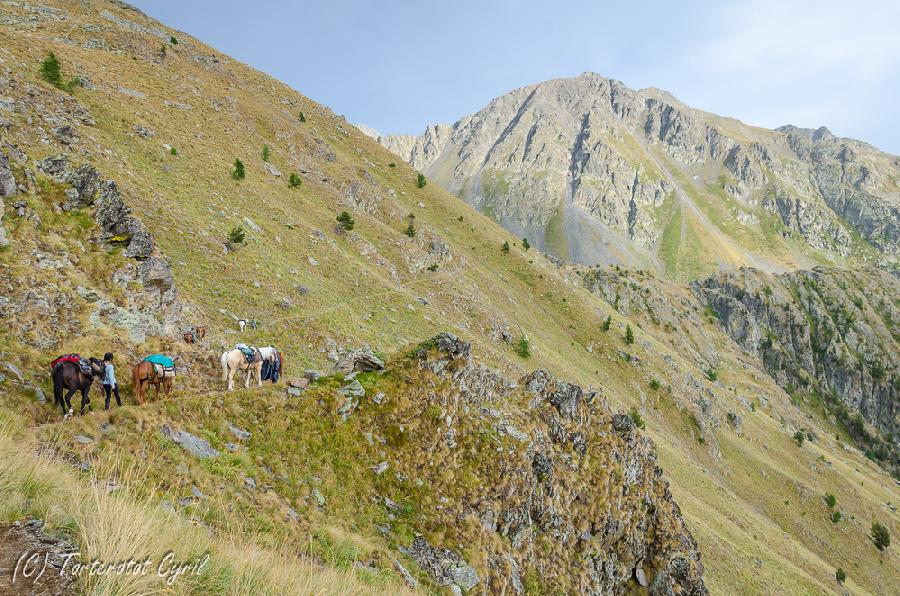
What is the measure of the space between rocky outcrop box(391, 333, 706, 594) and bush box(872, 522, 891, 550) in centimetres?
7089

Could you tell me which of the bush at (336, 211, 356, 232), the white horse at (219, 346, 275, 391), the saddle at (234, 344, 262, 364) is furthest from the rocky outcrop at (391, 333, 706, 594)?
the bush at (336, 211, 356, 232)

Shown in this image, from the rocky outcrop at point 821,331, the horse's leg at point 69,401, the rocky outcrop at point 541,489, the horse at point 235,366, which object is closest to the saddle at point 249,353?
the horse at point 235,366

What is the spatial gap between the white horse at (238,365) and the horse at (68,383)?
5354 mm

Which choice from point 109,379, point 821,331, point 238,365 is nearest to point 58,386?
point 109,379

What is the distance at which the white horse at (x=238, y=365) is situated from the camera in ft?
63.4

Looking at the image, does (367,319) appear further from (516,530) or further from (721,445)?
(721,445)

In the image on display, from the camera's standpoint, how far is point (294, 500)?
42.3 feet

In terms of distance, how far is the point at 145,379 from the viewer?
52.6 ft

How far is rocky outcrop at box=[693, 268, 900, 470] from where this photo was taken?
15625 cm

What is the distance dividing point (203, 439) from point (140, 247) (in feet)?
55.4

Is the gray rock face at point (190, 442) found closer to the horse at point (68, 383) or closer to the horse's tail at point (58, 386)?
the horse at point (68, 383)

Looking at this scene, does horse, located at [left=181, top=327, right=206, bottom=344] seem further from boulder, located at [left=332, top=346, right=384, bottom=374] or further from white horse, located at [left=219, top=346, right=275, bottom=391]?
boulder, located at [left=332, top=346, right=384, bottom=374]

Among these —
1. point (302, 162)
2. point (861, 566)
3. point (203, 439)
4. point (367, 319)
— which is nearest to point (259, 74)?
point (302, 162)

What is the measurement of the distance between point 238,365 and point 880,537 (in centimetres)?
9432
